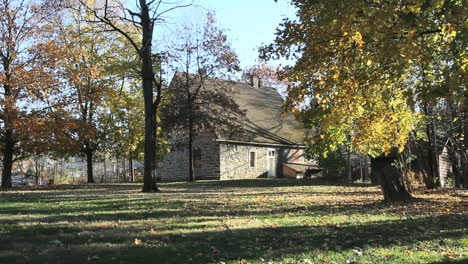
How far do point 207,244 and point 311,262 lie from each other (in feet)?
5.36

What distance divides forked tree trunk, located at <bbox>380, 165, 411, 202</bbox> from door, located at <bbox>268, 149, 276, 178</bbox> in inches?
848

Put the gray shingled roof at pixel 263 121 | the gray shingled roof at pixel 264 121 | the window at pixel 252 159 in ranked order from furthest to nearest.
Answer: the gray shingled roof at pixel 264 121
the gray shingled roof at pixel 263 121
the window at pixel 252 159

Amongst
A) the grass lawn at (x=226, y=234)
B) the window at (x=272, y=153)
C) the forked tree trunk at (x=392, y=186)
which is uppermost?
the window at (x=272, y=153)

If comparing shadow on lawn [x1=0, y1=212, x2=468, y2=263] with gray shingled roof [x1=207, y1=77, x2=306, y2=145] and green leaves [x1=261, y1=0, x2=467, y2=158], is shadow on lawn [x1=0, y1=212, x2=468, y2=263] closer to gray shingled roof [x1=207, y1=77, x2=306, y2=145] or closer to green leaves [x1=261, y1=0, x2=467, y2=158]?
green leaves [x1=261, y1=0, x2=467, y2=158]

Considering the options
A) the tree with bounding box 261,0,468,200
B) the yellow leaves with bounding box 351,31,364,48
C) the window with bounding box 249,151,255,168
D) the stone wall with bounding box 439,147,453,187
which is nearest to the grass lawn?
the tree with bounding box 261,0,468,200

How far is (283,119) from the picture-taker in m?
38.6

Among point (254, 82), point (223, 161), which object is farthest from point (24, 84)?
point (254, 82)

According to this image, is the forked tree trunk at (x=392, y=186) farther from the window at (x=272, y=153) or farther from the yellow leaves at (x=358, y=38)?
the window at (x=272, y=153)

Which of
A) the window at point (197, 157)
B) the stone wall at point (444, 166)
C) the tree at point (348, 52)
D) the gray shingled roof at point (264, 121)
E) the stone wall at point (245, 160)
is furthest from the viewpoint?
the gray shingled roof at point (264, 121)

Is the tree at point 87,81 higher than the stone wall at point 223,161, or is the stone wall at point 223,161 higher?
the tree at point 87,81

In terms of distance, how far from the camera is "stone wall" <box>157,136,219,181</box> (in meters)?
31.1

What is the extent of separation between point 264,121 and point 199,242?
30.3 meters

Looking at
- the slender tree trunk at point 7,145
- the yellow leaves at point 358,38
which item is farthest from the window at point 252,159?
the yellow leaves at point 358,38

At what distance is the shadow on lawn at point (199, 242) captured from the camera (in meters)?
5.25
